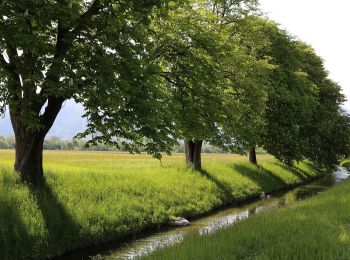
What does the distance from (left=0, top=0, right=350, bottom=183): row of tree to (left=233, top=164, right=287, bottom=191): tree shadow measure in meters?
4.57

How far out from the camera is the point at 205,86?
25.8 meters

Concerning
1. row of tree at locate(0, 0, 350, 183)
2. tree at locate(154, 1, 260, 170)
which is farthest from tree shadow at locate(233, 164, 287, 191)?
tree at locate(154, 1, 260, 170)

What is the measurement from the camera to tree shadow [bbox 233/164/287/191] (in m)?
40.3

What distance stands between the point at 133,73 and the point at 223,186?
18.2 metres

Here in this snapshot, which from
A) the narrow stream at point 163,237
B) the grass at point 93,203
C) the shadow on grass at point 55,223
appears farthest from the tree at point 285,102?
the shadow on grass at point 55,223

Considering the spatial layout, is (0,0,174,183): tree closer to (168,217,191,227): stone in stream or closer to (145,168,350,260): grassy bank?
(168,217,191,227): stone in stream

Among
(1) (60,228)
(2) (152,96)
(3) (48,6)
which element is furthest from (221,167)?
(3) (48,6)

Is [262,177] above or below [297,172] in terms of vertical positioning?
above

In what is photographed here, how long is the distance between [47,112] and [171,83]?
8645 mm

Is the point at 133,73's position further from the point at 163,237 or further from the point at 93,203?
the point at 163,237

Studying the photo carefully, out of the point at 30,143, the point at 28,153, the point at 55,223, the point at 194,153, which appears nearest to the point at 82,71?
the point at 30,143

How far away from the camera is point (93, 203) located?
827 inches

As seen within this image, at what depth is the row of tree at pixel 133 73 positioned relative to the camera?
16.1 meters

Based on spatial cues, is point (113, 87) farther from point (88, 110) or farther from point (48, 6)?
point (48, 6)
